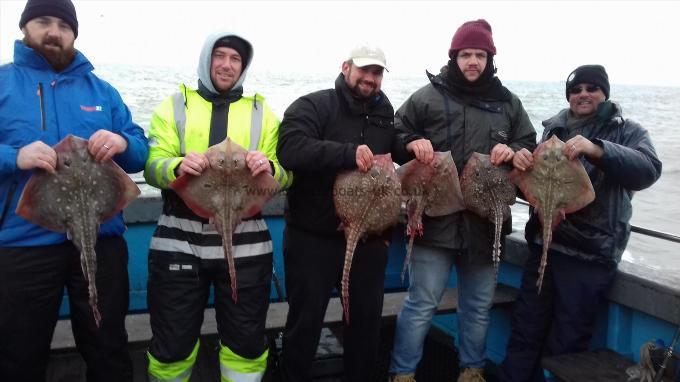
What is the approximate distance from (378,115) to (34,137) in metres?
2.23

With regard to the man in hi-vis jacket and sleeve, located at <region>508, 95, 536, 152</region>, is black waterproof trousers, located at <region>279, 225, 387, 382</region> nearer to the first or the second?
the man in hi-vis jacket

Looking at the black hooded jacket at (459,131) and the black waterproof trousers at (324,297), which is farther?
the black hooded jacket at (459,131)

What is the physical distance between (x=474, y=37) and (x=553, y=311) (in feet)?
7.43

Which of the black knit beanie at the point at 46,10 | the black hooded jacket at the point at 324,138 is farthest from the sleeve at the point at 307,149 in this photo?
the black knit beanie at the point at 46,10

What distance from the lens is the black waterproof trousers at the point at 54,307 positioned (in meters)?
2.95

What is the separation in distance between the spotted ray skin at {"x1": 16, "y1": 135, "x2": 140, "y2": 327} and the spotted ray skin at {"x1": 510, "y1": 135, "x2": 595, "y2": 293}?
2.80m

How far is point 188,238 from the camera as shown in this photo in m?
3.24

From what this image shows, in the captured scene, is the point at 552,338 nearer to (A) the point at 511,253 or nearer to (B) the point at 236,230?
(A) the point at 511,253

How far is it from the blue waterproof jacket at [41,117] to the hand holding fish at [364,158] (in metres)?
1.38

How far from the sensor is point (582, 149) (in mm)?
3521

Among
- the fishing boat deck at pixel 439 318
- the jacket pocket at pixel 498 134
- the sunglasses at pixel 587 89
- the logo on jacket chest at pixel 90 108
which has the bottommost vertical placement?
the fishing boat deck at pixel 439 318

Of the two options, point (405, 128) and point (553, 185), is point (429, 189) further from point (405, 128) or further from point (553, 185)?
point (553, 185)

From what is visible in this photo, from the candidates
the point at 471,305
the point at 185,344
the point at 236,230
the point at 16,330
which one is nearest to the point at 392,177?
the point at 236,230

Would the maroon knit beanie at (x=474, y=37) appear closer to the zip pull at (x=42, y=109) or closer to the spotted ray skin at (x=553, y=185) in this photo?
the spotted ray skin at (x=553, y=185)
